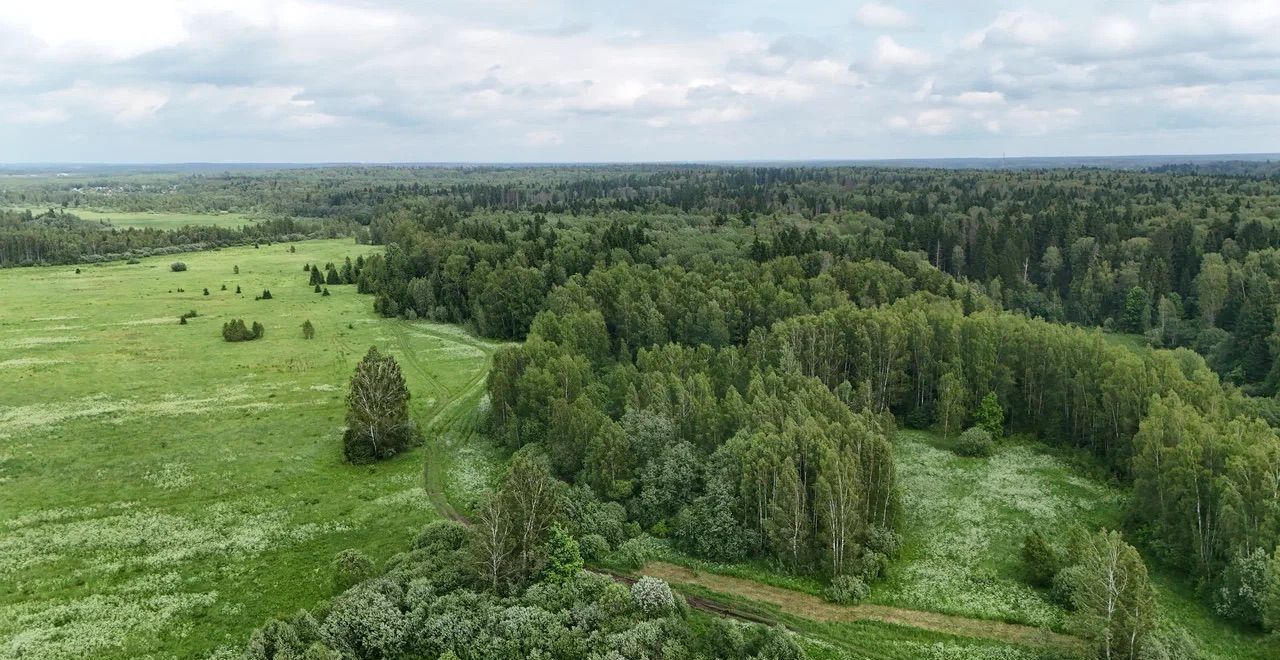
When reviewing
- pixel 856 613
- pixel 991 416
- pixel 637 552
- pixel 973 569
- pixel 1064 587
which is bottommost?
pixel 856 613

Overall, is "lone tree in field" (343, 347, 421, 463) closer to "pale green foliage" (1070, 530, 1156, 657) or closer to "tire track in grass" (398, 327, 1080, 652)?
"tire track in grass" (398, 327, 1080, 652)

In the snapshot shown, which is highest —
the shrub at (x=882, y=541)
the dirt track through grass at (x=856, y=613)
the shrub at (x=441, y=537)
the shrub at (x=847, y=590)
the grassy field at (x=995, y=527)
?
the shrub at (x=441, y=537)

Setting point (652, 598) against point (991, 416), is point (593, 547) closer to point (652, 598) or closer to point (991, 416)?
point (652, 598)

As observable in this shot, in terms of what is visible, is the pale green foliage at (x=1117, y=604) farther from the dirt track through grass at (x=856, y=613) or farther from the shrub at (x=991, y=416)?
the shrub at (x=991, y=416)

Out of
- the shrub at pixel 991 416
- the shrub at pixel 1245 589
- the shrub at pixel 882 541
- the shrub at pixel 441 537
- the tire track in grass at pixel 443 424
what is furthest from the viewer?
the shrub at pixel 991 416

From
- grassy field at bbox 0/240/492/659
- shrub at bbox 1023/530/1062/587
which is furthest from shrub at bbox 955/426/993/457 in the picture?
grassy field at bbox 0/240/492/659

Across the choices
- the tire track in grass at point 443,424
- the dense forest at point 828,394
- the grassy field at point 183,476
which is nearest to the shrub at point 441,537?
the dense forest at point 828,394

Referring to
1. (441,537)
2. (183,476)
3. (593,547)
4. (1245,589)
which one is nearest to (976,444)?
(1245,589)
